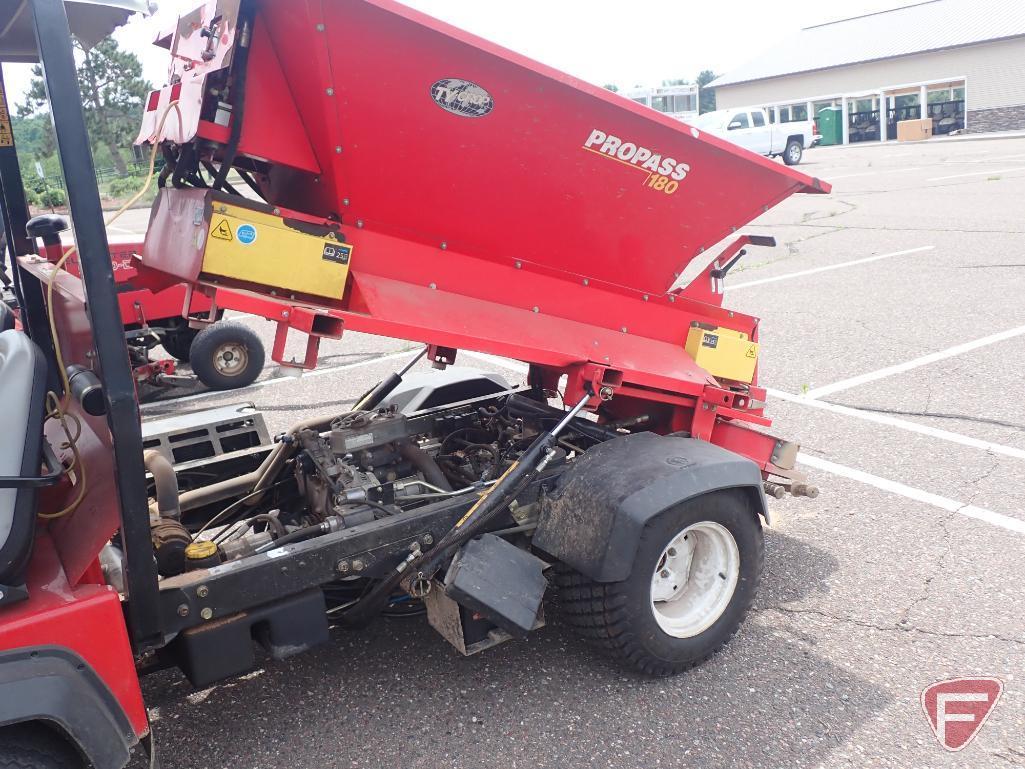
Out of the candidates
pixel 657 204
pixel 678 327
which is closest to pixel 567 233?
pixel 657 204

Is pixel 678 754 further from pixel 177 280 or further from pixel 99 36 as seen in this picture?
pixel 99 36

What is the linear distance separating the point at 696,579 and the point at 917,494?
6.10 ft

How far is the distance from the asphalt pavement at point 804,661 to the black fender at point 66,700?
29.1 inches

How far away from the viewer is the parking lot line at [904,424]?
5.24 meters

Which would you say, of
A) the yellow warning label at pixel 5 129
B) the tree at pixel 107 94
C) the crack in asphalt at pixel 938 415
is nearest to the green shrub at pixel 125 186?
the tree at pixel 107 94

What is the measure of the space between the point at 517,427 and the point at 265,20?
6.54 feet

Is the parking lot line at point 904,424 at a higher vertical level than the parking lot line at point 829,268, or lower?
lower

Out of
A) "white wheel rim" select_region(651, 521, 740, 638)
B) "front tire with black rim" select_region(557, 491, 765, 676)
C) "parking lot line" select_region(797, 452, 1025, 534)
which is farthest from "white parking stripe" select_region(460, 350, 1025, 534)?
"white wheel rim" select_region(651, 521, 740, 638)

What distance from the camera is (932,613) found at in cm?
365

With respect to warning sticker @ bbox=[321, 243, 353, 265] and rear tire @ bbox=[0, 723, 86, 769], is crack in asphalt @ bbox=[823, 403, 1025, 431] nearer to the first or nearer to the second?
warning sticker @ bbox=[321, 243, 353, 265]

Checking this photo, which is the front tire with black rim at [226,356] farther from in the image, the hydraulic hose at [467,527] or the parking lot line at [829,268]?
the parking lot line at [829,268]

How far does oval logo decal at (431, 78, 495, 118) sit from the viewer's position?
2.96 meters

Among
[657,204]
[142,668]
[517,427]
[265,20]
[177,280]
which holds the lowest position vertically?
[142,668]

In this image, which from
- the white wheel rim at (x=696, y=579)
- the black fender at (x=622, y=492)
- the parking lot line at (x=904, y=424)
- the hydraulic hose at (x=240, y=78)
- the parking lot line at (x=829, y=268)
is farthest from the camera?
the parking lot line at (x=829, y=268)
